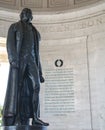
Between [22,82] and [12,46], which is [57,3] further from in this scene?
[22,82]

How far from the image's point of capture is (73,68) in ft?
23.4

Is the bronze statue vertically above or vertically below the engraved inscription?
below

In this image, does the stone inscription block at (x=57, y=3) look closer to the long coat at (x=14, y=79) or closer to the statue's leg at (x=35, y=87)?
the long coat at (x=14, y=79)

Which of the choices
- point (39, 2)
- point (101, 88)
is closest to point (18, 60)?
point (101, 88)

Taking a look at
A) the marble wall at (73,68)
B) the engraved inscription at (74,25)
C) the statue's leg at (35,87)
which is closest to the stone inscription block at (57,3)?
the marble wall at (73,68)

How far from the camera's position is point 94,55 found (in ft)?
22.9

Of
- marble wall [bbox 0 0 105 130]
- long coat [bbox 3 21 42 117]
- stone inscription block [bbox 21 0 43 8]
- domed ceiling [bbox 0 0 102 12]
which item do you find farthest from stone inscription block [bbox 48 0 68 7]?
long coat [bbox 3 21 42 117]

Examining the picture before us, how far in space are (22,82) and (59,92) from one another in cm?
368

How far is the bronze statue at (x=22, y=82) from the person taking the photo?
332 cm

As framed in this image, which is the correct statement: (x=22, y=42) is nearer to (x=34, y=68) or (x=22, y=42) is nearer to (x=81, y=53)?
(x=34, y=68)

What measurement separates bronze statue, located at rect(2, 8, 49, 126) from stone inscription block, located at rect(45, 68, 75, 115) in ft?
11.2

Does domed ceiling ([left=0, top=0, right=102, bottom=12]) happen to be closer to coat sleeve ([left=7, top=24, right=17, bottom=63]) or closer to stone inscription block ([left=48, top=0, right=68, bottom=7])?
stone inscription block ([left=48, top=0, right=68, bottom=7])

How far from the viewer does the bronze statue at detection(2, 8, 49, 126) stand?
3.32 metres

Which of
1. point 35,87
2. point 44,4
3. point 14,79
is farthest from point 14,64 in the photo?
point 44,4
